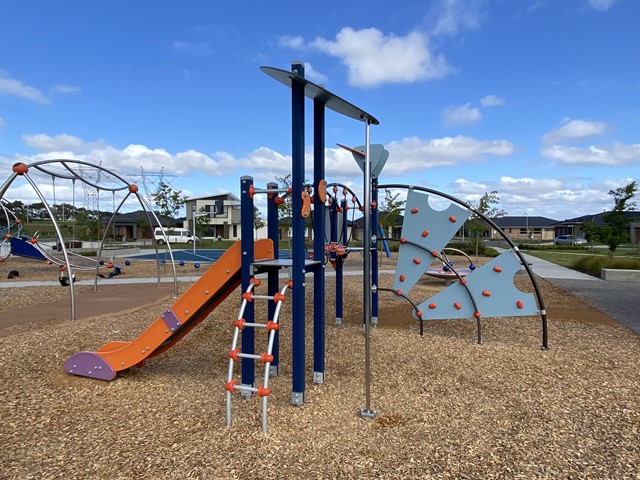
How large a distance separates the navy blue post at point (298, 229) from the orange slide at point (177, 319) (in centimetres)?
58

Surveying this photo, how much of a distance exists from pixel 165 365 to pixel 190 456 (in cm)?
228

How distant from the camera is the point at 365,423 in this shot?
3.50 meters

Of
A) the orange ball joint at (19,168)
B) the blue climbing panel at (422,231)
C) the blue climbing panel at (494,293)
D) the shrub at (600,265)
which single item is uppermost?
the orange ball joint at (19,168)

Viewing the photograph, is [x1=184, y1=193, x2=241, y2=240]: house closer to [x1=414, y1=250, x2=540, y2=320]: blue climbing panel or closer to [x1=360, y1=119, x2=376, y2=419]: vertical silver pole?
[x1=414, y1=250, x2=540, y2=320]: blue climbing panel

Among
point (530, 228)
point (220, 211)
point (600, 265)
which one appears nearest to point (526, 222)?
point (530, 228)

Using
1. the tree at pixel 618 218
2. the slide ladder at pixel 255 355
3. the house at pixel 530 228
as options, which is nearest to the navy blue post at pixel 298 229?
the slide ladder at pixel 255 355

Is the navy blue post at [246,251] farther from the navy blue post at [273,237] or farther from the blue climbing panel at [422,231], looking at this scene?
the blue climbing panel at [422,231]

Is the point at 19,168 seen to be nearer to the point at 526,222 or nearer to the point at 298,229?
the point at 298,229

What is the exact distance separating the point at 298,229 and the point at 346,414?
1.55 m

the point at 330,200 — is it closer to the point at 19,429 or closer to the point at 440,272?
the point at 19,429

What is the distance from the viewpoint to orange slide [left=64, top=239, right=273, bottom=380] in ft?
13.6

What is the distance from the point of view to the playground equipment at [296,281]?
3645mm

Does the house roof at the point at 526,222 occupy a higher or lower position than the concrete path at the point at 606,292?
higher

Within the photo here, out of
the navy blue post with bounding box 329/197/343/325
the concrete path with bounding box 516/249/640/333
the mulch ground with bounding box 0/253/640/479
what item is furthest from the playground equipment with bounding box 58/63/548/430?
the concrete path with bounding box 516/249/640/333
